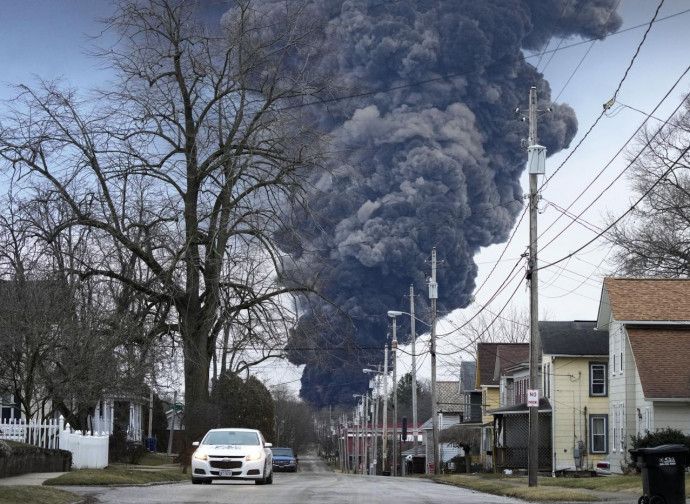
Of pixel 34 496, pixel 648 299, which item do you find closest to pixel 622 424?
pixel 648 299

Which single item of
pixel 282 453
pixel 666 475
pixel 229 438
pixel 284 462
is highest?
Result: pixel 229 438

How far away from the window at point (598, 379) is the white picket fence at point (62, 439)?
87.3 feet

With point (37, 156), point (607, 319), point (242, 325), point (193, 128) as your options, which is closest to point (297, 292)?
point (242, 325)

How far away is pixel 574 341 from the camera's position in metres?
53.6

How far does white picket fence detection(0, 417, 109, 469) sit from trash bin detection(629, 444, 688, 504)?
60.3ft

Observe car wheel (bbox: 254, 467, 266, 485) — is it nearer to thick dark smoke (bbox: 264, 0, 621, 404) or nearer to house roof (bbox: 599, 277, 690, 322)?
house roof (bbox: 599, 277, 690, 322)

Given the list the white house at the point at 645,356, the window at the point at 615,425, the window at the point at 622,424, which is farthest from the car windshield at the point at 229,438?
the window at the point at 615,425

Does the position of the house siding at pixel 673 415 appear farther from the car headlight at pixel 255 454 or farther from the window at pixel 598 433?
the car headlight at pixel 255 454

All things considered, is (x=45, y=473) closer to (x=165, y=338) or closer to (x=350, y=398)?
(x=165, y=338)

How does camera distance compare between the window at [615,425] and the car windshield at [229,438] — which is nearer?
the car windshield at [229,438]

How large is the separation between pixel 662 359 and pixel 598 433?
11565 millimetres

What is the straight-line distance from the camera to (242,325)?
33906 millimetres

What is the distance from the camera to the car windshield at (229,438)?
1085 inches

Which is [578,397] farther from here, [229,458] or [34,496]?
[34,496]
